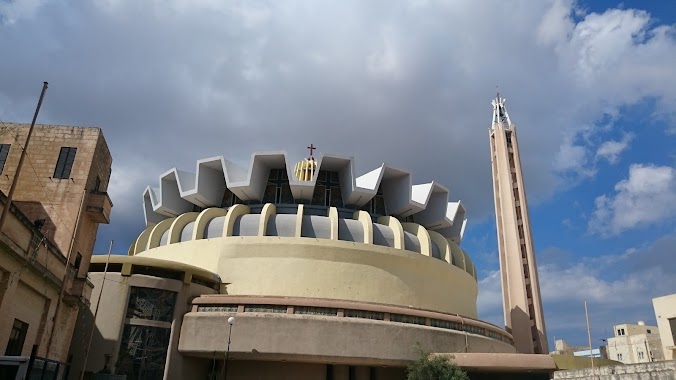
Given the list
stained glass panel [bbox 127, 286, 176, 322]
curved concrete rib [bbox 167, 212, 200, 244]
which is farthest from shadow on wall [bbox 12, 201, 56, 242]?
curved concrete rib [bbox 167, 212, 200, 244]

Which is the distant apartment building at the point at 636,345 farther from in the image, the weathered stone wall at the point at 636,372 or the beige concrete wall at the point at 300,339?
the beige concrete wall at the point at 300,339

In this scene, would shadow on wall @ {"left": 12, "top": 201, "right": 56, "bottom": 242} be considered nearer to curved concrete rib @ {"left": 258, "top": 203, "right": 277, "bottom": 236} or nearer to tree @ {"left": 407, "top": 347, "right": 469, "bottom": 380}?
curved concrete rib @ {"left": 258, "top": 203, "right": 277, "bottom": 236}

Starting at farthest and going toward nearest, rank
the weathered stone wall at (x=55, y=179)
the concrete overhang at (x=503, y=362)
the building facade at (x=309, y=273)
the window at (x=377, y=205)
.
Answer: the window at (x=377, y=205) → the concrete overhang at (x=503, y=362) → the building facade at (x=309, y=273) → the weathered stone wall at (x=55, y=179)

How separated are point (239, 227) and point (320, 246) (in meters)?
4.84

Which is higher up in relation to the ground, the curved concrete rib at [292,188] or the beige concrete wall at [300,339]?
the curved concrete rib at [292,188]

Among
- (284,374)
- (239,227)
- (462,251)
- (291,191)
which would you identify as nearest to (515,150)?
(462,251)

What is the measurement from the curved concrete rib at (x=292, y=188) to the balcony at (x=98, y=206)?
1155cm

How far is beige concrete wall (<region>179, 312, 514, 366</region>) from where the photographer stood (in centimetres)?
2169

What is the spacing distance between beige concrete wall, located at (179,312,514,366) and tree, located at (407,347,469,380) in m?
1.35

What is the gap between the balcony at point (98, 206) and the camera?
57.7 feet

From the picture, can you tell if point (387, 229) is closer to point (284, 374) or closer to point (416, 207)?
point (416, 207)

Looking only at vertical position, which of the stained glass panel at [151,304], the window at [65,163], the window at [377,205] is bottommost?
the stained glass panel at [151,304]

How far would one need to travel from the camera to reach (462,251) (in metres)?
33.6

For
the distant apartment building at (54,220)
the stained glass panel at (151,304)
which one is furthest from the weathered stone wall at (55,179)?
the stained glass panel at (151,304)
